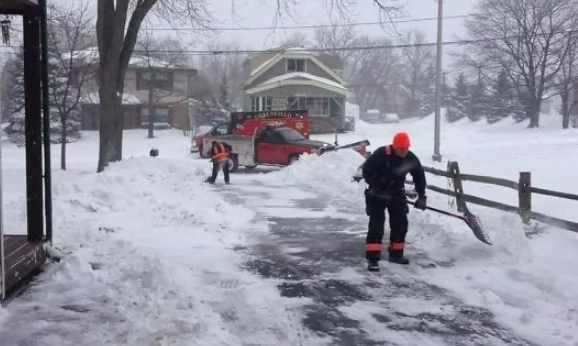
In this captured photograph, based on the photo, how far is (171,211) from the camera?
11984 mm

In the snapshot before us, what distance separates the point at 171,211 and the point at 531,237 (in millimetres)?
6129

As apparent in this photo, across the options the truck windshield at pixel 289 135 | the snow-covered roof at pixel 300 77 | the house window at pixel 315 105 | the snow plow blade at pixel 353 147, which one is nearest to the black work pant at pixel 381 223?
the snow plow blade at pixel 353 147

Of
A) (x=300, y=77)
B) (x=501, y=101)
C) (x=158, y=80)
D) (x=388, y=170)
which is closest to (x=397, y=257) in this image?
(x=388, y=170)

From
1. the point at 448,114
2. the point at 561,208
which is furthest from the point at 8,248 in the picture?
the point at 448,114

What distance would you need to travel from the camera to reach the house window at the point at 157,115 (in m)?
56.8

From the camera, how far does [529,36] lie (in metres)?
50.6

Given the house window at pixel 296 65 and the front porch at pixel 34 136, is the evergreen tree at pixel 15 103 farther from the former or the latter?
the front porch at pixel 34 136

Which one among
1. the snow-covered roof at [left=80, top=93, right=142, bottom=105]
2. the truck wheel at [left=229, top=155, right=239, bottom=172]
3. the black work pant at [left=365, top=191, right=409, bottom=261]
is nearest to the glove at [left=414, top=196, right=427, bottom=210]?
the black work pant at [left=365, top=191, right=409, bottom=261]

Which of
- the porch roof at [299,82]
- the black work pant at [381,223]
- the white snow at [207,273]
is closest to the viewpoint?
the white snow at [207,273]

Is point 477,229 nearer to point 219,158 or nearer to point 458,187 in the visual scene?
point 458,187

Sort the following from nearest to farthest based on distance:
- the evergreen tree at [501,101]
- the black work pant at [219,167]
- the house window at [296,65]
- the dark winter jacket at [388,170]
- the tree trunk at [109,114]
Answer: the dark winter jacket at [388,170]
the black work pant at [219,167]
the tree trunk at [109,114]
the house window at [296,65]
the evergreen tree at [501,101]

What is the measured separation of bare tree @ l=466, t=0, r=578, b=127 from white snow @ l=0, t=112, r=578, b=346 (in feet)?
131

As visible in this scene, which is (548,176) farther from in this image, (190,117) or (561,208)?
(190,117)

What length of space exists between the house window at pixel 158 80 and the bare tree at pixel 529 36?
25288 millimetres
